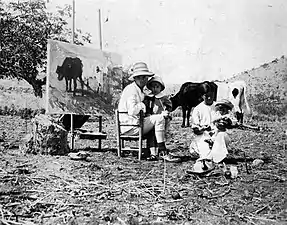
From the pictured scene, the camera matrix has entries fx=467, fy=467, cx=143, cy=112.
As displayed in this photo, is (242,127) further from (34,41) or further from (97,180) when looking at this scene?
(97,180)

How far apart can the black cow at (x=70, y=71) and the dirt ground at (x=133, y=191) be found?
0.70 metres

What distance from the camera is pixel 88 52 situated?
3.98 m

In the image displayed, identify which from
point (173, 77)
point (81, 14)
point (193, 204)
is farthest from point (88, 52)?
point (193, 204)

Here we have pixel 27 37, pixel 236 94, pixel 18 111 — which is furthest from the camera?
pixel 236 94

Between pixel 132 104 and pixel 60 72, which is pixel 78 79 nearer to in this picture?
pixel 60 72

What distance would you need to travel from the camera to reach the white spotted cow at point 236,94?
210 inches

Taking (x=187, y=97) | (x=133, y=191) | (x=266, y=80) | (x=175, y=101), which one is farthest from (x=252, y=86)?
(x=133, y=191)

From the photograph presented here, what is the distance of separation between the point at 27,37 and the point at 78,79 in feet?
4.79

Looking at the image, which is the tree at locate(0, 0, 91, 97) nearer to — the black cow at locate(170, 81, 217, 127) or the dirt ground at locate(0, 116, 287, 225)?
the black cow at locate(170, 81, 217, 127)

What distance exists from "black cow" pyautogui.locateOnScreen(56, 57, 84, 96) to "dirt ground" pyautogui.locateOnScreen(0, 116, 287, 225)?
70 centimetres

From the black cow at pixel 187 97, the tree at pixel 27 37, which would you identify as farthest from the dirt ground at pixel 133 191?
the black cow at pixel 187 97

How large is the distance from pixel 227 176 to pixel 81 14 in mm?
2231

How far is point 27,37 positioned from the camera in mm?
5090

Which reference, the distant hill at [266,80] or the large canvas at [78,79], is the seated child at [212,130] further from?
the distant hill at [266,80]
